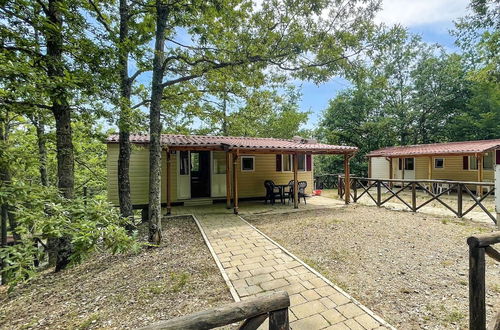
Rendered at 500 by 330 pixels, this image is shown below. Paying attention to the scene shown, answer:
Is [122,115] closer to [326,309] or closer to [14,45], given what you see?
[14,45]

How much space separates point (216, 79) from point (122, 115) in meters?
2.64

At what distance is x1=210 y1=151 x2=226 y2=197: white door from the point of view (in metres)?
9.48

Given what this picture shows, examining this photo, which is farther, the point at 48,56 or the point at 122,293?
the point at 122,293

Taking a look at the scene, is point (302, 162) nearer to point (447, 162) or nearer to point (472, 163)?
point (447, 162)

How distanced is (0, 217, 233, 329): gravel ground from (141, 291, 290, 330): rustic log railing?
173 cm

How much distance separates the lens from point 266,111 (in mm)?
7363

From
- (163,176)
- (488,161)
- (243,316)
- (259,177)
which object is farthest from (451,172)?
(243,316)

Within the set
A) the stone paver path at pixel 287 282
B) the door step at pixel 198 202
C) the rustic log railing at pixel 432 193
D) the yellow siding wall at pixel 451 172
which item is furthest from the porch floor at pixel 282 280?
the yellow siding wall at pixel 451 172

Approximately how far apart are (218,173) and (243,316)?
8.45 metres

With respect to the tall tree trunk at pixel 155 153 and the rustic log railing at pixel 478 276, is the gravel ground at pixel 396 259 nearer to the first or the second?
the rustic log railing at pixel 478 276

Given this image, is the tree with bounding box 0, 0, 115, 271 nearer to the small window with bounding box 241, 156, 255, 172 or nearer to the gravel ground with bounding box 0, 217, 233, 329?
the gravel ground with bounding box 0, 217, 233, 329

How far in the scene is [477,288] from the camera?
1995 mm

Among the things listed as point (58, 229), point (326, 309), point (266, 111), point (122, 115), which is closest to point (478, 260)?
point (326, 309)

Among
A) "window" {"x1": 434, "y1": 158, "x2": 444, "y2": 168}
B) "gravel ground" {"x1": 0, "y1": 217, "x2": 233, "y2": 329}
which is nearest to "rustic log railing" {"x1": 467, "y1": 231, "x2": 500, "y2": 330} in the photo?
"gravel ground" {"x1": 0, "y1": 217, "x2": 233, "y2": 329}
